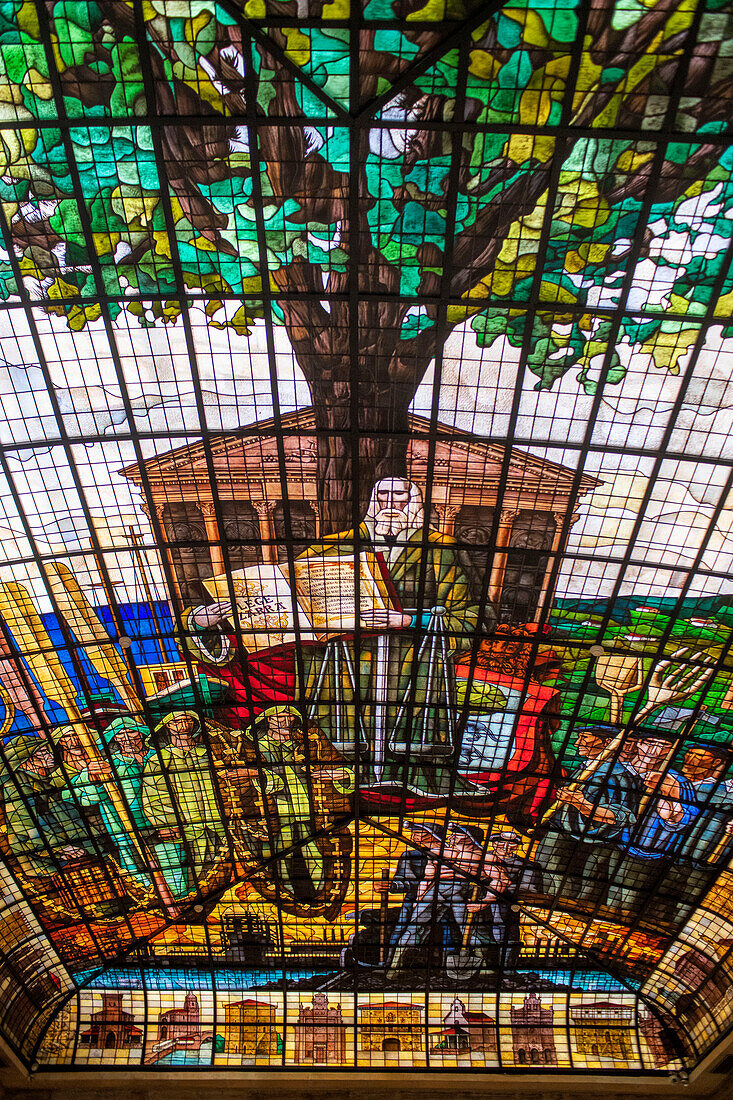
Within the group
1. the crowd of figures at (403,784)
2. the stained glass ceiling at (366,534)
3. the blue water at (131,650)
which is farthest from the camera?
the crowd of figures at (403,784)

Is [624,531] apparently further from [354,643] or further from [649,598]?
[354,643]

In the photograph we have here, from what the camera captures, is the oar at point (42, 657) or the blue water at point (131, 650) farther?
the blue water at point (131, 650)

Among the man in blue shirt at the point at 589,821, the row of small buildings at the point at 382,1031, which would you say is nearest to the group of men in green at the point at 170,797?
the row of small buildings at the point at 382,1031

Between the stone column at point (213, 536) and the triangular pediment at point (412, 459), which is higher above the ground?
the triangular pediment at point (412, 459)

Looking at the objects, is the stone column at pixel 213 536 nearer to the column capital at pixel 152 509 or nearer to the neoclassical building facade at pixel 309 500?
the neoclassical building facade at pixel 309 500

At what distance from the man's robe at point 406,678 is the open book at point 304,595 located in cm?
36

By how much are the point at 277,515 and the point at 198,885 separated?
722 inches

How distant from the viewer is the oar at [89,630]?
2828 centimetres

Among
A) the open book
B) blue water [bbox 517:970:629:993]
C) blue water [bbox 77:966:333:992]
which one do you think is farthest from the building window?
blue water [bbox 517:970:629:993]

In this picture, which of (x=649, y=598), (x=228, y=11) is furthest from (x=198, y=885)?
(x=228, y=11)

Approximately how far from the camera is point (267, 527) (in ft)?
89.7

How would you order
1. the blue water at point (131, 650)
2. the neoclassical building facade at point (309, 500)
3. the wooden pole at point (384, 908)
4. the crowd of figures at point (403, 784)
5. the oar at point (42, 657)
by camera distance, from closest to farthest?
the neoclassical building facade at point (309, 500)
the oar at point (42, 657)
the blue water at point (131, 650)
the crowd of figures at point (403, 784)
the wooden pole at point (384, 908)

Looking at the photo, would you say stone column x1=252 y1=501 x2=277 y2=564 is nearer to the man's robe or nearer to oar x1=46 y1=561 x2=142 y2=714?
the man's robe

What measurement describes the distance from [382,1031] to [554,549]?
81.6ft
